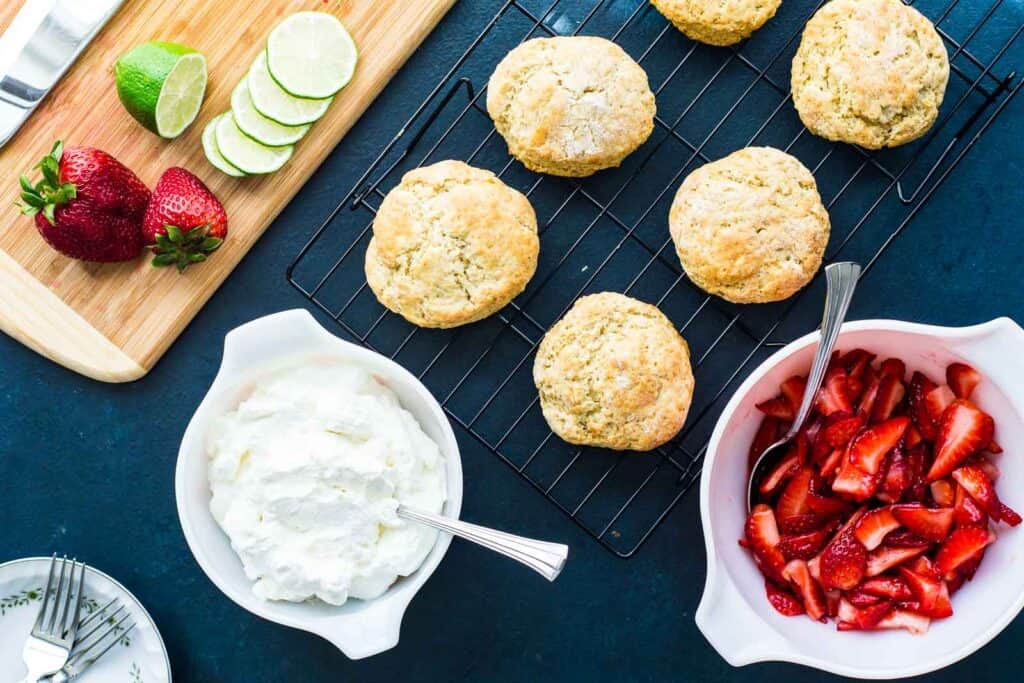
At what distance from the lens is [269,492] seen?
280 centimetres

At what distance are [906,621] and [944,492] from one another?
0.39 meters

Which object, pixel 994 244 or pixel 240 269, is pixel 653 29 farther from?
pixel 240 269

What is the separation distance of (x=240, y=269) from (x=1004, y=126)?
8.41 ft

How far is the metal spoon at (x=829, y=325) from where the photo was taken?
8.39 feet

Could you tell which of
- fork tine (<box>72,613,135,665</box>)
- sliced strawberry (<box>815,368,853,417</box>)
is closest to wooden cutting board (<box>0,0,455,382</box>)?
fork tine (<box>72,613,135,665</box>)

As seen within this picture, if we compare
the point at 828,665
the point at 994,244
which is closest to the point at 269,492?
the point at 828,665

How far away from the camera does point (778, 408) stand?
288cm

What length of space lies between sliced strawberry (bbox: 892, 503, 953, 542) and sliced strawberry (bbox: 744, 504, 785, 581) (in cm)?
35

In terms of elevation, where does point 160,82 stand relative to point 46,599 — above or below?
above

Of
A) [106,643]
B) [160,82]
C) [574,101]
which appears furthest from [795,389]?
[106,643]

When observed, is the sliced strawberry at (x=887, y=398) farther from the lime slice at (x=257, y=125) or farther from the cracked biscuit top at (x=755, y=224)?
the lime slice at (x=257, y=125)

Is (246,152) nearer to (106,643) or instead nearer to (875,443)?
(106,643)

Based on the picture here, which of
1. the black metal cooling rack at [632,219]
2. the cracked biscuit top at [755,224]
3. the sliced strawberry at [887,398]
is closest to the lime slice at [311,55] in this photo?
the black metal cooling rack at [632,219]

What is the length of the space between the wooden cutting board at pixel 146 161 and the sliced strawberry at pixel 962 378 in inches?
76.3
